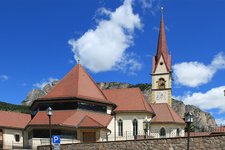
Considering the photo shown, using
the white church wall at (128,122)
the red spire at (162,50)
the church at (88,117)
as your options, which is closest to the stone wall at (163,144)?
the church at (88,117)

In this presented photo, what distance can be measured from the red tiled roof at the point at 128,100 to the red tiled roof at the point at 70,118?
176 inches

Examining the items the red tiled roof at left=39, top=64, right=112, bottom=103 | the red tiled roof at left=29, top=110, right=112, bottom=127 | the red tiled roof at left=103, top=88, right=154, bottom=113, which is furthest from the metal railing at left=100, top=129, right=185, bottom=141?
the red tiled roof at left=39, top=64, right=112, bottom=103

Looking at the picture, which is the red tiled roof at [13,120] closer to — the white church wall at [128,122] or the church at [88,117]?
the church at [88,117]

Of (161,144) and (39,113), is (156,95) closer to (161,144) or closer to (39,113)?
(39,113)

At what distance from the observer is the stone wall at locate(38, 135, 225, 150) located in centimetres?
→ 2219

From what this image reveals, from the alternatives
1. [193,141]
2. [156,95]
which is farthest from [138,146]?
[156,95]

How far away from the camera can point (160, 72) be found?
206 ft

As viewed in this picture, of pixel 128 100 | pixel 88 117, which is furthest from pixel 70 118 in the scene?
pixel 128 100

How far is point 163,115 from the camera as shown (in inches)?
1761

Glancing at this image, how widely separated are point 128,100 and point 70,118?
30.8 feet

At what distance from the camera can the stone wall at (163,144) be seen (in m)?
22.2

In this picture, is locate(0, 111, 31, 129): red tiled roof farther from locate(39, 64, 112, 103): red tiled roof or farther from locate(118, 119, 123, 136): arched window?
locate(118, 119, 123, 136): arched window

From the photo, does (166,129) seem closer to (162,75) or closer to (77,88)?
(77,88)

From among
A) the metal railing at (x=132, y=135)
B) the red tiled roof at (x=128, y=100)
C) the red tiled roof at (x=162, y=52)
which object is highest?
the red tiled roof at (x=162, y=52)
